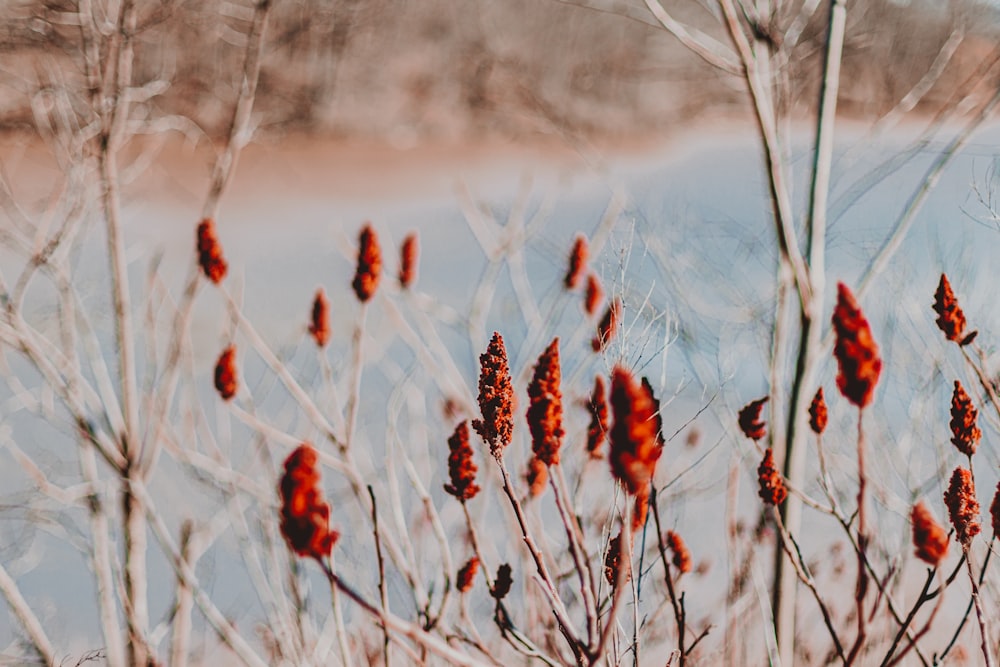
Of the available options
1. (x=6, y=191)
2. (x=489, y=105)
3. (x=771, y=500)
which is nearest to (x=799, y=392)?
(x=771, y=500)

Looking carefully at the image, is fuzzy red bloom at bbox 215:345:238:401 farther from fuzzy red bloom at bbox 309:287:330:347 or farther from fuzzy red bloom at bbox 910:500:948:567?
fuzzy red bloom at bbox 910:500:948:567

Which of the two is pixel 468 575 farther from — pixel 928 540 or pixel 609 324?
pixel 928 540

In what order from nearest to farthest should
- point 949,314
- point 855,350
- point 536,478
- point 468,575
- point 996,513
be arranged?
point 855,350, point 996,513, point 949,314, point 468,575, point 536,478

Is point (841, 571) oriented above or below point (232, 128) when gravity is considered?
below

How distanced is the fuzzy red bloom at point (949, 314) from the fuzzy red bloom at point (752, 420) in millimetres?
261

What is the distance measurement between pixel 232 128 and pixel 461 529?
144cm

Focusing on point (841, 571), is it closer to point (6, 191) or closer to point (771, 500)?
point (771, 500)

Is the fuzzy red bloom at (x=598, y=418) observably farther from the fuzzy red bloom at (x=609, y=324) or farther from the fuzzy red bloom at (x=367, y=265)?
the fuzzy red bloom at (x=367, y=265)

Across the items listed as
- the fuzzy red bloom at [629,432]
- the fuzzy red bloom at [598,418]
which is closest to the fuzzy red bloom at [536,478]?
the fuzzy red bloom at [598,418]

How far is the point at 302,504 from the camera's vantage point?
614 mm

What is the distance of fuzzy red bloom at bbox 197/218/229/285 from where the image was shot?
160cm

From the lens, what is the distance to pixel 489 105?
4473 millimetres

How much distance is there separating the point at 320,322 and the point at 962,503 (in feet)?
3.88

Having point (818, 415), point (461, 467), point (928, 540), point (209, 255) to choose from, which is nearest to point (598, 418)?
point (461, 467)
